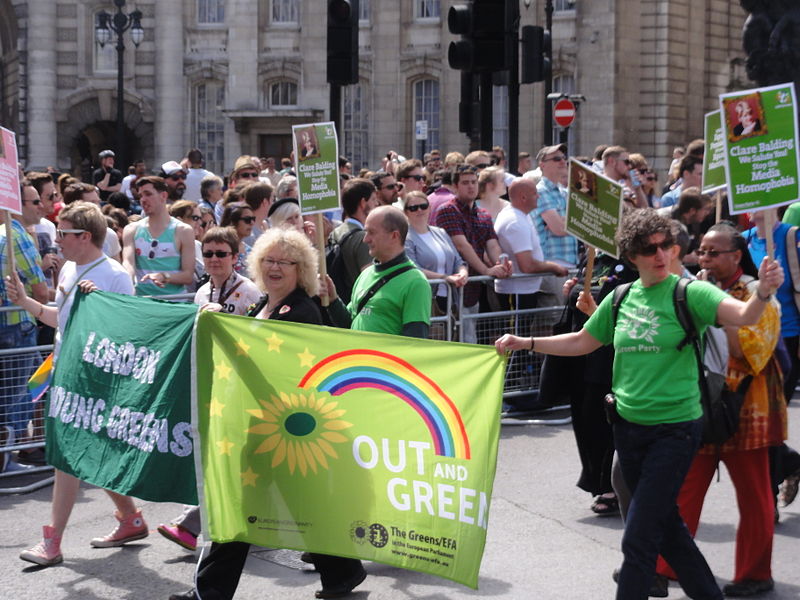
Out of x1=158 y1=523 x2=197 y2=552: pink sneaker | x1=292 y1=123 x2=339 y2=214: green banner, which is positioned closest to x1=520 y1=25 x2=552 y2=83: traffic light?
x1=292 y1=123 x2=339 y2=214: green banner

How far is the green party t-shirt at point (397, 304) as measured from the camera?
7055mm

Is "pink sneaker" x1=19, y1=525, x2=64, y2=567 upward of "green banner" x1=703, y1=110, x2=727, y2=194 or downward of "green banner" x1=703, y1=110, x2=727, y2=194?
downward

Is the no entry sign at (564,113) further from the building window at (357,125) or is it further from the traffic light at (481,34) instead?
the building window at (357,125)

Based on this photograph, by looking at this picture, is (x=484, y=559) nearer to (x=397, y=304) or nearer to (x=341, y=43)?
(x=397, y=304)

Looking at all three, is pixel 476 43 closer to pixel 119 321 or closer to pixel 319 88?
pixel 119 321

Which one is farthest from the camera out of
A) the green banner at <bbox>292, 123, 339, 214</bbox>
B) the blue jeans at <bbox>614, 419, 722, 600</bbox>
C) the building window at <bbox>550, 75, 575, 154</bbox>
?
the building window at <bbox>550, 75, 575, 154</bbox>

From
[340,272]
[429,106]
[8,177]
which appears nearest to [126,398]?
[8,177]

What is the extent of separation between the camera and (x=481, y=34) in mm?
13547

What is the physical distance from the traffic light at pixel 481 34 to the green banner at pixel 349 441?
25.8 ft

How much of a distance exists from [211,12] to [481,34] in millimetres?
28389

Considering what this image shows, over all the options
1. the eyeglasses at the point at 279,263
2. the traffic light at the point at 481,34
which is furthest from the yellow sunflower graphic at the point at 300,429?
the traffic light at the point at 481,34

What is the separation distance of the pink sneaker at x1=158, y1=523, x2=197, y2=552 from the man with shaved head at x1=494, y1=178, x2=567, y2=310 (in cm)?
478

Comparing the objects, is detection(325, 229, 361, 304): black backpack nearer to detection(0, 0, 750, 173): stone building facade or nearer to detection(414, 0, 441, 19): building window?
detection(0, 0, 750, 173): stone building facade

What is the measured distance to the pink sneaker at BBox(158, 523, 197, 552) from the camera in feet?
23.6
